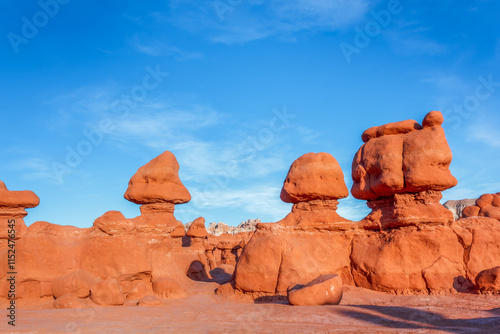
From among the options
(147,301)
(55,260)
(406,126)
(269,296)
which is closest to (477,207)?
(406,126)

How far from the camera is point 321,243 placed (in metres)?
13.4

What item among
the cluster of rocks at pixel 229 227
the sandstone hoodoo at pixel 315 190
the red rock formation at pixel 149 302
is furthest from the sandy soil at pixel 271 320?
the cluster of rocks at pixel 229 227

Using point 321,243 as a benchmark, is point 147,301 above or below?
below

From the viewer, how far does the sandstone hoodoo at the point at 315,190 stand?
45.0 feet

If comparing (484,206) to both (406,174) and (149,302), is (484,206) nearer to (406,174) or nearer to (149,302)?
(406,174)

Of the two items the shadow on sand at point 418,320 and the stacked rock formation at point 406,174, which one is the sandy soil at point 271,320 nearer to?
the shadow on sand at point 418,320

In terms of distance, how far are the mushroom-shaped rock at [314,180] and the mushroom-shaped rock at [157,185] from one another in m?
4.04

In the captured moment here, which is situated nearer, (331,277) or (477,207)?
(331,277)

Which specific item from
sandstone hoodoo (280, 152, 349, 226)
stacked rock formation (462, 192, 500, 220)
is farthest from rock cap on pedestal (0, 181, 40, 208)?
stacked rock formation (462, 192, 500, 220)

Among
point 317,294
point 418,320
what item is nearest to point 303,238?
point 317,294

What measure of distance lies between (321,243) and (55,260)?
7671mm

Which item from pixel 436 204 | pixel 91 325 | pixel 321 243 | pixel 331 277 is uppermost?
pixel 436 204

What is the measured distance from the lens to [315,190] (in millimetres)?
13656

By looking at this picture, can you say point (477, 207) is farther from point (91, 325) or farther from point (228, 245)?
point (91, 325)
